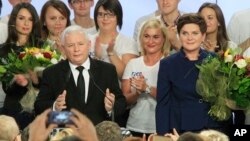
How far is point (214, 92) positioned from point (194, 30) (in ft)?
2.08

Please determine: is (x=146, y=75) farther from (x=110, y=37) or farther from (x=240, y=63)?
(x=240, y=63)

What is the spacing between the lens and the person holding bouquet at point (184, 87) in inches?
318

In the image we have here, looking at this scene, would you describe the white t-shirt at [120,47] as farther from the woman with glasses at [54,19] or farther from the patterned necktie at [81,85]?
the patterned necktie at [81,85]

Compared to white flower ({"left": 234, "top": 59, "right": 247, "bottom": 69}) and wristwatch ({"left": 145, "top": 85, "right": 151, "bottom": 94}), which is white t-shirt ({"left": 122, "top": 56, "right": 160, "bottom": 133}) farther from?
white flower ({"left": 234, "top": 59, "right": 247, "bottom": 69})

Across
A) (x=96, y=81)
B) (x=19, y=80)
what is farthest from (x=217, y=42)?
(x=19, y=80)

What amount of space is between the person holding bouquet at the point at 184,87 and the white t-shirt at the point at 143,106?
1.10ft

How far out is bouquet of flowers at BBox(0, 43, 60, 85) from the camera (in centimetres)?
855

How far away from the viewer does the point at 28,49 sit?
8.62 metres

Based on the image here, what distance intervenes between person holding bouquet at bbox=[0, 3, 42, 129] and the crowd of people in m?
0.01

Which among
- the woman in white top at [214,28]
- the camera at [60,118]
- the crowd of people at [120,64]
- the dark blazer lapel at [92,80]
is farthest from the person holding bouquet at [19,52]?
the camera at [60,118]

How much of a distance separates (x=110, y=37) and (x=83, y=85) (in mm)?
1014

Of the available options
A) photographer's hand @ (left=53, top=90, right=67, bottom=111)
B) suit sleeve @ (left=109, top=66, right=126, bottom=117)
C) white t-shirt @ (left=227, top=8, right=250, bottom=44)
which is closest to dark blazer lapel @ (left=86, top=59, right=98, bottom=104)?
suit sleeve @ (left=109, top=66, right=126, bottom=117)

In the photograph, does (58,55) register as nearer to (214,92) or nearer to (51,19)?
(51,19)

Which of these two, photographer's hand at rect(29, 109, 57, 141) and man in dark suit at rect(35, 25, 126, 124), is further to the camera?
man in dark suit at rect(35, 25, 126, 124)
